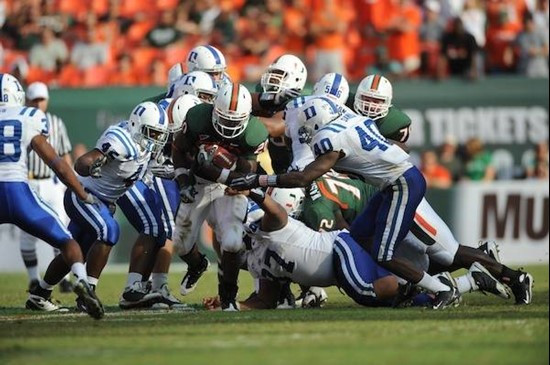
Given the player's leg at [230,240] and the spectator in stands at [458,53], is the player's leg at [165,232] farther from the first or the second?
the spectator in stands at [458,53]

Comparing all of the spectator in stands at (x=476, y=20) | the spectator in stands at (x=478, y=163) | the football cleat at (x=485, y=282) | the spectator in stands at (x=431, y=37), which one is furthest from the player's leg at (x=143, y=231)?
the spectator in stands at (x=476, y=20)

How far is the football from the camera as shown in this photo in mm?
9602

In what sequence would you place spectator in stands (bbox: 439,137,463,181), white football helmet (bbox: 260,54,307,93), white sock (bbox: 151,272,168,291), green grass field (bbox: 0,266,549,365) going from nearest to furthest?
1. green grass field (bbox: 0,266,549,365)
2. white sock (bbox: 151,272,168,291)
3. white football helmet (bbox: 260,54,307,93)
4. spectator in stands (bbox: 439,137,463,181)

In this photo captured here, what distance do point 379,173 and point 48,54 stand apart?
9185 millimetres

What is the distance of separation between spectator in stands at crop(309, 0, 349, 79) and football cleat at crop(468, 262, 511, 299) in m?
7.95

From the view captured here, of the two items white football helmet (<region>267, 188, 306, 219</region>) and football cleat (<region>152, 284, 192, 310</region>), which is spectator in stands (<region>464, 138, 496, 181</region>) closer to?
white football helmet (<region>267, 188, 306, 219</region>)

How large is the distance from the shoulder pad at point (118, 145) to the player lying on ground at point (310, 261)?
0.87 metres

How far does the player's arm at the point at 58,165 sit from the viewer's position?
9062mm

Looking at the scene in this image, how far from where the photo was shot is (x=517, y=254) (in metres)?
16.2

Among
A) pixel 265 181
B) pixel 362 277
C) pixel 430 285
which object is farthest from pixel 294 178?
pixel 430 285

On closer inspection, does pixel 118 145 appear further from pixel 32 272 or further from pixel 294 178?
pixel 32 272

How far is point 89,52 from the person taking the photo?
58.5 feet

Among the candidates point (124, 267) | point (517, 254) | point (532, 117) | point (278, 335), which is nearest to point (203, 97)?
point (278, 335)

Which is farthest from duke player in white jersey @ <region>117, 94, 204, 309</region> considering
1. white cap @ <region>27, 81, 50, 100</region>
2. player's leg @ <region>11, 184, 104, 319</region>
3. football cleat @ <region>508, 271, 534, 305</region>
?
white cap @ <region>27, 81, 50, 100</region>
